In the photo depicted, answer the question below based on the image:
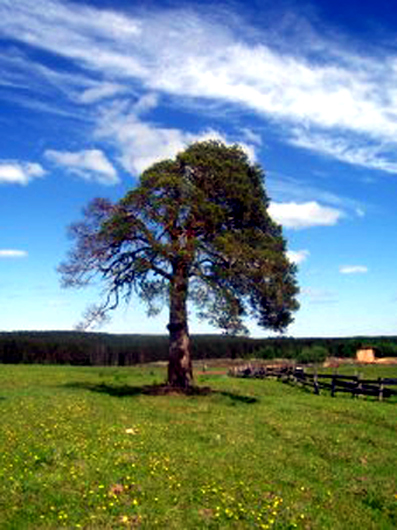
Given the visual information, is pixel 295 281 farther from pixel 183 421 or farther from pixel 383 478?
pixel 383 478

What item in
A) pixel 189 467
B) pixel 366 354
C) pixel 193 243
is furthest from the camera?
pixel 366 354

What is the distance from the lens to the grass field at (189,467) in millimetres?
12227

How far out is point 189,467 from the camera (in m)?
15.8

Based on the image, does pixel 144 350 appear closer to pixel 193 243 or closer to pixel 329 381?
pixel 329 381

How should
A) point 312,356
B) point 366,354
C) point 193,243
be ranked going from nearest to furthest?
point 193,243 < point 366,354 < point 312,356

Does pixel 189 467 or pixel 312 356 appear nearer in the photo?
pixel 189 467

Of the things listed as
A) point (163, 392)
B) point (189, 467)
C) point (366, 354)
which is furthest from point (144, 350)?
point (189, 467)

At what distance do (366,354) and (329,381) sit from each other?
39669 millimetres

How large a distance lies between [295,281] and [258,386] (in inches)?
492

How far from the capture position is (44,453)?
15.5 meters

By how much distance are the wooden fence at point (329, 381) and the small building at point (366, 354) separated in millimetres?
30880

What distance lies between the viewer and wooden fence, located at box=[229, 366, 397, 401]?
36.9 m

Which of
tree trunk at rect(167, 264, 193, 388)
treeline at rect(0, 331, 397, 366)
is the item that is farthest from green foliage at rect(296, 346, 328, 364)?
tree trunk at rect(167, 264, 193, 388)

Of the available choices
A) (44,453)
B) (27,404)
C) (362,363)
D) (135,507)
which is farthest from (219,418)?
(362,363)
